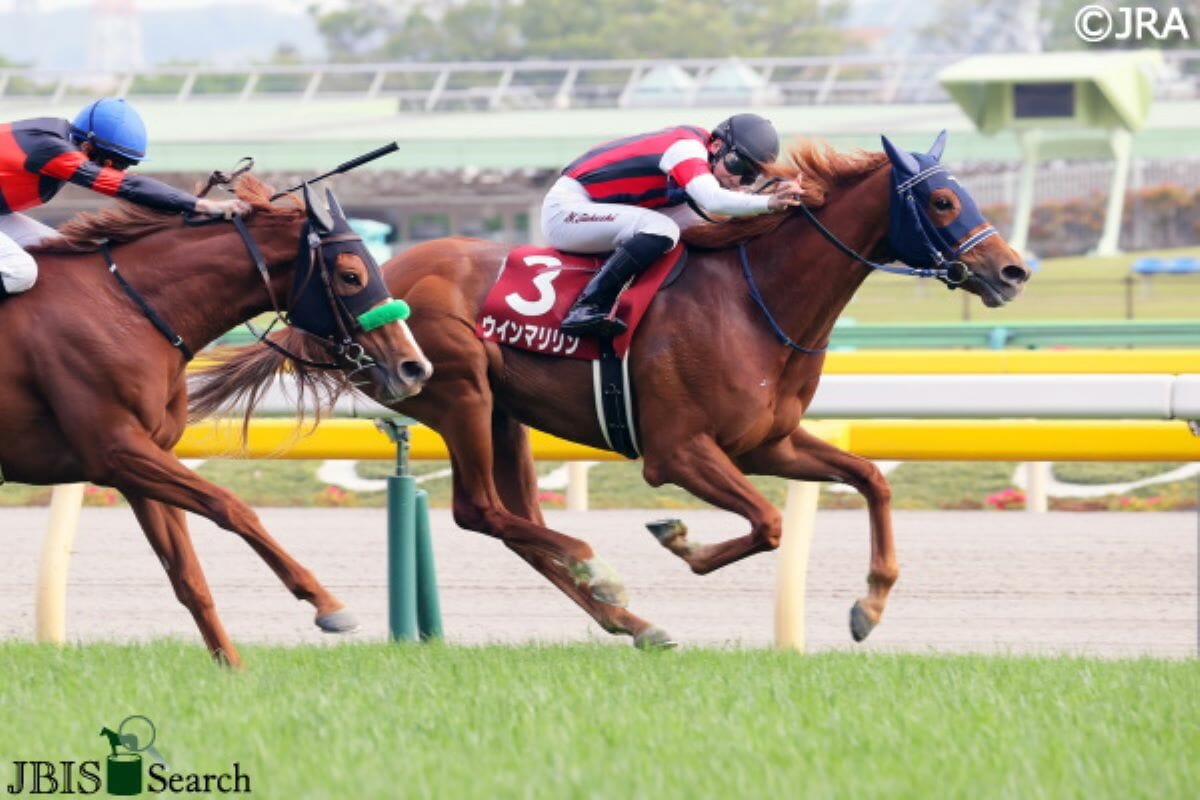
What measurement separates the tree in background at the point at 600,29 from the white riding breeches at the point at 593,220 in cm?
7799

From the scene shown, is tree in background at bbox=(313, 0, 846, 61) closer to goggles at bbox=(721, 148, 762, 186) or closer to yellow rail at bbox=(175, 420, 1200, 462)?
yellow rail at bbox=(175, 420, 1200, 462)

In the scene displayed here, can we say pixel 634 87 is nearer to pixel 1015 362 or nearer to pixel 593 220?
pixel 1015 362

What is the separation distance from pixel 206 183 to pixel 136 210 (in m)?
0.25

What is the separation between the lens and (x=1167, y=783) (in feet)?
13.3

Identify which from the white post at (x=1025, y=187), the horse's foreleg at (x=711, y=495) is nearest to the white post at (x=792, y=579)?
the horse's foreleg at (x=711, y=495)

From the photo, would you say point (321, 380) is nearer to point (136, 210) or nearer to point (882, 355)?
point (136, 210)

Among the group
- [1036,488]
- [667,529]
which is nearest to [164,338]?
[667,529]

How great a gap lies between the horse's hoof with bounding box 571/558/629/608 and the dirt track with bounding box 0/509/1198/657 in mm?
993

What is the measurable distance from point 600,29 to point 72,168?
84323 millimetres

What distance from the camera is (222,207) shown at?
5.95m

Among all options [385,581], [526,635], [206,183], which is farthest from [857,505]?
[206,183]

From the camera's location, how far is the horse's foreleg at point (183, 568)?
5789 millimetres

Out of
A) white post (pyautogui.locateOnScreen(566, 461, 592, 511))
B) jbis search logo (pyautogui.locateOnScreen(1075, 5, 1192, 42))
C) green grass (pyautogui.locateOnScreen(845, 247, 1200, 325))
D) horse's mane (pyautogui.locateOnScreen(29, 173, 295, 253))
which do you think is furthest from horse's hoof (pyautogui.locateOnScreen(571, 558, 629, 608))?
green grass (pyautogui.locateOnScreen(845, 247, 1200, 325))

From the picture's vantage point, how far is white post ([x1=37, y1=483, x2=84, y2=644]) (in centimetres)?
695
